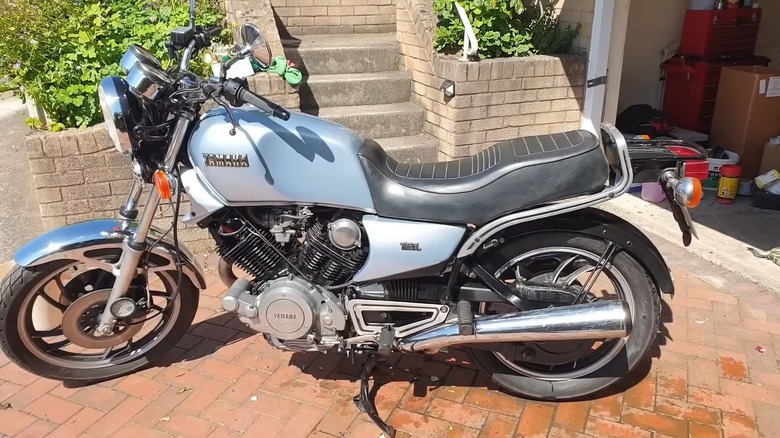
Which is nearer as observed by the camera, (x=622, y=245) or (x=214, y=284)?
(x=622, y=245)

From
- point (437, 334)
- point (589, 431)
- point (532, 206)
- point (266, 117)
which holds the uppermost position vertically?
point (266, 117)

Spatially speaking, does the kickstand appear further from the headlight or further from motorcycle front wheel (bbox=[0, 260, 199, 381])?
the headlight

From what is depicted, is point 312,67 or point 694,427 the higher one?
point 312,67

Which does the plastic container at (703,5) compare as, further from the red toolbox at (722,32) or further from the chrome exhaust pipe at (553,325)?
the chrome exhaust pipe at (553,325)

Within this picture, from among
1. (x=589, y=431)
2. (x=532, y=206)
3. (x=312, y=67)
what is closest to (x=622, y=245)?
(x=532, y=206)

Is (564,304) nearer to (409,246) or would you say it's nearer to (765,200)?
A: (409,246)

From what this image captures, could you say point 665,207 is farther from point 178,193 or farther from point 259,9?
point 178,193

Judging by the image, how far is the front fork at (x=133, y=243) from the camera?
108 inches

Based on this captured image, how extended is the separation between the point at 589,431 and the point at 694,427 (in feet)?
1.53

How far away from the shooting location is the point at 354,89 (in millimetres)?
5543

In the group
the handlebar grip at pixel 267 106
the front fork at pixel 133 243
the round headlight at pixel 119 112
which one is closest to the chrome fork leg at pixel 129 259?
the front fork at pixel 133 243

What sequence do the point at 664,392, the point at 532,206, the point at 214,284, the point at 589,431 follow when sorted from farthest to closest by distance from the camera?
the point at 214,284 → the point at 664,392 → the point at 589,431 → the point at 532,206

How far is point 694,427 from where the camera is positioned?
2.82 m

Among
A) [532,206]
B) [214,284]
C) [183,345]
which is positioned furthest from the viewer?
[214,284]
